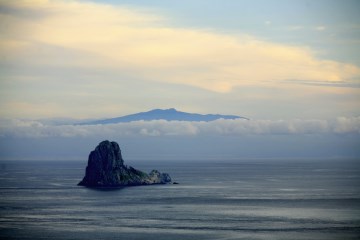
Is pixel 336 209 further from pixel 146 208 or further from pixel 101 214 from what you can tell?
pixel 101 214

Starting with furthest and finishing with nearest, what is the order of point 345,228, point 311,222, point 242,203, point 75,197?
point 75,197, point 242,203, point 311,222, point 345,228

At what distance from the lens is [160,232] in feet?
411

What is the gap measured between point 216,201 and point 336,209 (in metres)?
35.0

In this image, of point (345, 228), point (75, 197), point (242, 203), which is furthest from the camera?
point (75, 197)

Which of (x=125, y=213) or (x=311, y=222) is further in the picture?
(x=125, y=213)

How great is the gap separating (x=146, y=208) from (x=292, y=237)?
54.7m

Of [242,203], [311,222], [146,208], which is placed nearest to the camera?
[311,222]

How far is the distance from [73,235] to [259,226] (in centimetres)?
3737

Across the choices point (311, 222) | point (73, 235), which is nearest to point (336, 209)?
point (311, 222)

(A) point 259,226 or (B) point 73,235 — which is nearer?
(B) point 73,235

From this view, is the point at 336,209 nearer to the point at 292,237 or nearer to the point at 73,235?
the point at 292,237

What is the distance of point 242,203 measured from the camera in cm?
17888

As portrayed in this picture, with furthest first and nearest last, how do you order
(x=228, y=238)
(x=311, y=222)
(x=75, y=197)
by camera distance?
(x=75, y=197)
(x=311, y=222)
(x=228, y=238)

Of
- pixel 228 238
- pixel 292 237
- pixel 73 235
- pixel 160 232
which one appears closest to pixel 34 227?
pixel 73 235
